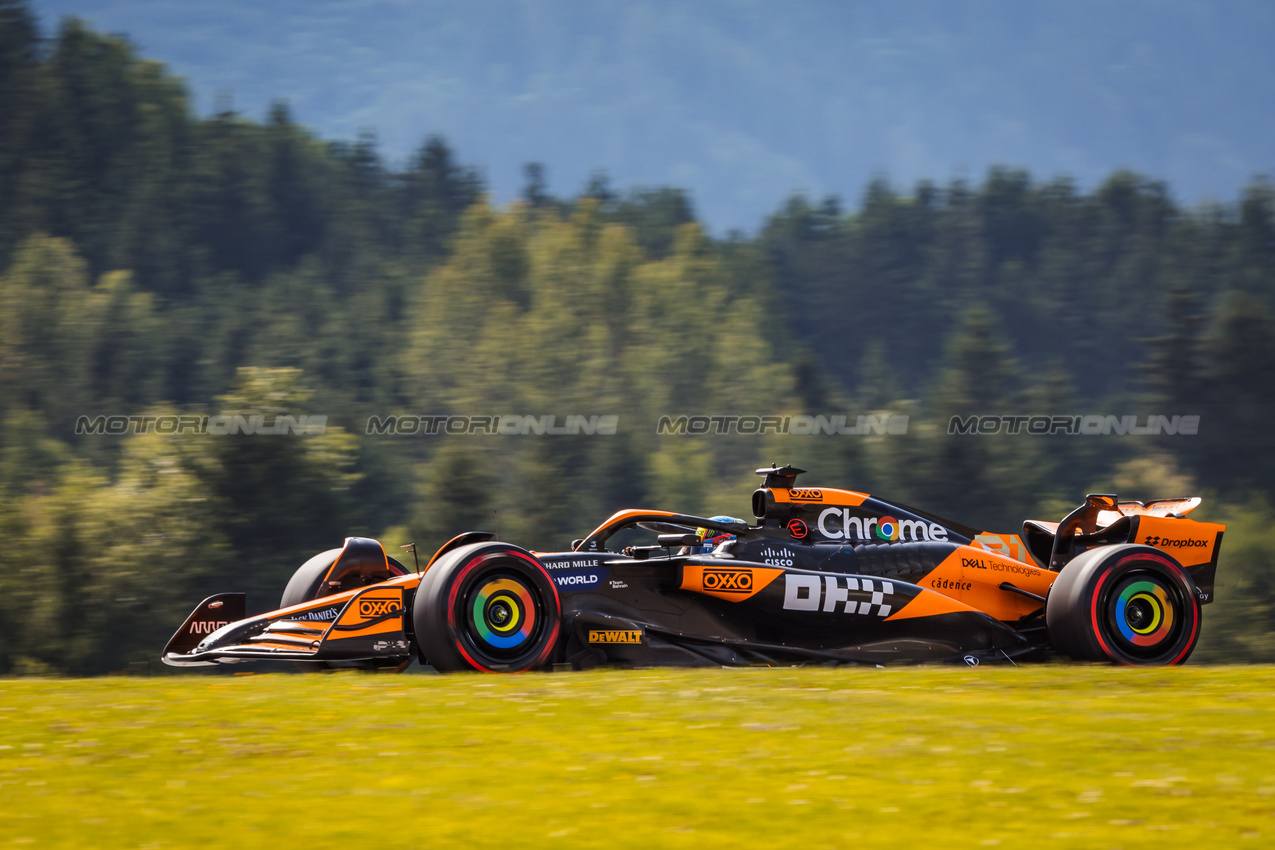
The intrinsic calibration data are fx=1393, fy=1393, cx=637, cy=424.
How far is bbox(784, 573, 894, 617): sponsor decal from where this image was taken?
36.0 ft

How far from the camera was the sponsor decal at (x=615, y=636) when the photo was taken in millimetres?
10492

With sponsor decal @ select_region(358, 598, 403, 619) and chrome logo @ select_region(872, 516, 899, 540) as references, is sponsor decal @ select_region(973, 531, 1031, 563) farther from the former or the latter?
sponsor decal @ select_region(358, 598, 403, 619)

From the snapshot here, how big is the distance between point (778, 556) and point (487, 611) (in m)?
2.93

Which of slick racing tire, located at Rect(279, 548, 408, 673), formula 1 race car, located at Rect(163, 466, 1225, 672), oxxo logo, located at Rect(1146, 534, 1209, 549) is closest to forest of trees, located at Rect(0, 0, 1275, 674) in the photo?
slick racing tire, located at Rect(279, 548, 408, 673)

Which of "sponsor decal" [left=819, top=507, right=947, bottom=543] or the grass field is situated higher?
"sponsor decal" [left=819, top=507, right=947, bottom=543]

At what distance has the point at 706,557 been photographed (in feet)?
36.7

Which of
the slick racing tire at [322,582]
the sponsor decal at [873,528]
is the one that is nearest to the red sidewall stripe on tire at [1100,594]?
the sponsor decal at [873,528]

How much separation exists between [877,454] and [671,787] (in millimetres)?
54590

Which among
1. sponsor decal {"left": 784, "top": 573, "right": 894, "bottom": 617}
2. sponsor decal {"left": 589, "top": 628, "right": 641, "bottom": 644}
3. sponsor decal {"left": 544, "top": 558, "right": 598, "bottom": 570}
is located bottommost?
sponsor decal {"left": 589, "top": 628, "right": 641, "bottom": 644}

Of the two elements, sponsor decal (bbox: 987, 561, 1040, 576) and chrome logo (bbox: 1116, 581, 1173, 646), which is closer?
chrome logo (bbox: 1116, 581, 1173, 646)

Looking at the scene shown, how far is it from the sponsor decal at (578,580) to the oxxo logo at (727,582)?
0.84m

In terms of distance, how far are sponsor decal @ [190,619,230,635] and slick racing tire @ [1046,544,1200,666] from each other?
6773 millimetres

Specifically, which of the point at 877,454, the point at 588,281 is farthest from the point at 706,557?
the point at 588,281

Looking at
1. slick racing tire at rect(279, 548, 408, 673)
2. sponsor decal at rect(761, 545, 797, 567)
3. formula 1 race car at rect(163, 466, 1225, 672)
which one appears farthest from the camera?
sponsor decal at rect(761, 545, 797, 567)
